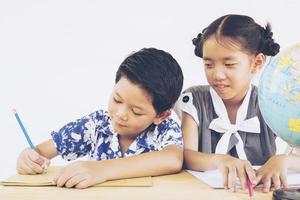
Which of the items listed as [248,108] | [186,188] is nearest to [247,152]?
[248,108]

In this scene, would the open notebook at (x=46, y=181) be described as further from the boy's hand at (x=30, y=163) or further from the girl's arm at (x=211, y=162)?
the girl's arm at (x=211, y=162)

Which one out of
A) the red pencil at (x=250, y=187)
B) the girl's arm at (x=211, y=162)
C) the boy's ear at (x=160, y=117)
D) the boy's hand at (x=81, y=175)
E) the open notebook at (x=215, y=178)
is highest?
the boy's ear at (x=160, y=117)

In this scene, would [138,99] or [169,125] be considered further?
[169,125]

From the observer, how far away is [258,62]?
1.74 m

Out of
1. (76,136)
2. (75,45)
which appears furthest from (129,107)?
(75,45)

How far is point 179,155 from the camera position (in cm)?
132

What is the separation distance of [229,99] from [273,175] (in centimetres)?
58

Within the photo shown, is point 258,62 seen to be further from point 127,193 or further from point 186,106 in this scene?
point 127,193

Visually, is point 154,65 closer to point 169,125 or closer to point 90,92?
point 169,125

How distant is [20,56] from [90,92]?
1.66 ft

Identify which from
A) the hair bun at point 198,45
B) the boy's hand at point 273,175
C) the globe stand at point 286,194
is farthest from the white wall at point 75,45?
the globe stand at point 286,194

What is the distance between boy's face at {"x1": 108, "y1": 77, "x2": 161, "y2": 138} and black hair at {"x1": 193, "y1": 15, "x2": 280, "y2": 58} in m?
0.39

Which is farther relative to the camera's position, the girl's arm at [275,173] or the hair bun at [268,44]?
the hair bun at [268,44]

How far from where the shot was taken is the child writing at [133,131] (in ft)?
4.07
